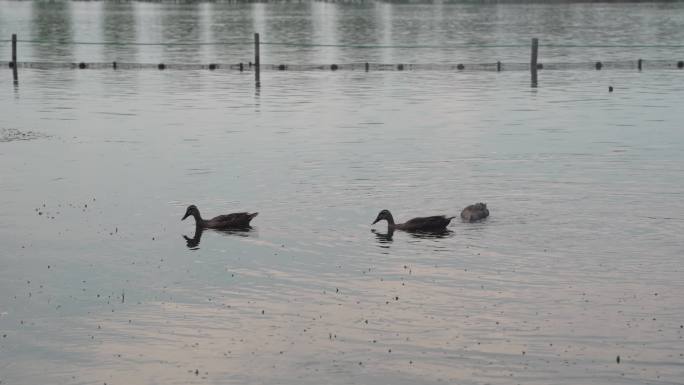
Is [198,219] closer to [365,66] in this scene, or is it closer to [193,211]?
[193,211]

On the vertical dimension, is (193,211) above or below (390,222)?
above

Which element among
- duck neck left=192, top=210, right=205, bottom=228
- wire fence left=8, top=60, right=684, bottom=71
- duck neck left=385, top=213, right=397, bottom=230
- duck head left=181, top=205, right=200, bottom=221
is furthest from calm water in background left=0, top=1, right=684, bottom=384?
wire fence left=8, top=60, right=684, bottom=71

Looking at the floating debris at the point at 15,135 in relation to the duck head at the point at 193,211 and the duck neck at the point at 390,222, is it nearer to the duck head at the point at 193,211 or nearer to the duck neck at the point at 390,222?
the duck head at the point at 193,211

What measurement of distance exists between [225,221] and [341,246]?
315cm

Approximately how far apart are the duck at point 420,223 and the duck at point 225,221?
2826mm

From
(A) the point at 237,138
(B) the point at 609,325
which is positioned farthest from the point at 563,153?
(B) the point at 609,325

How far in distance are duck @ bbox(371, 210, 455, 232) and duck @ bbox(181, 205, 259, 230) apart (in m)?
2.83

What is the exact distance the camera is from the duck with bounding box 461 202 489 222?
1070 inches

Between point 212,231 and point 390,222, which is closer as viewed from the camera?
point 390,222

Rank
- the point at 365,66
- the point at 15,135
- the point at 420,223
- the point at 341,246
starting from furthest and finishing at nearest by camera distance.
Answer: the point at 365,66
the point at 15,135
the point at 420,223
the point at 341,246

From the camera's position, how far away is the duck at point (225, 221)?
2700cm

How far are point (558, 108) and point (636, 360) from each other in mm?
39432

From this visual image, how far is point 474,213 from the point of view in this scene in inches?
1070

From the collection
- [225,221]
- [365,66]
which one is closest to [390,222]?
[225,221]
